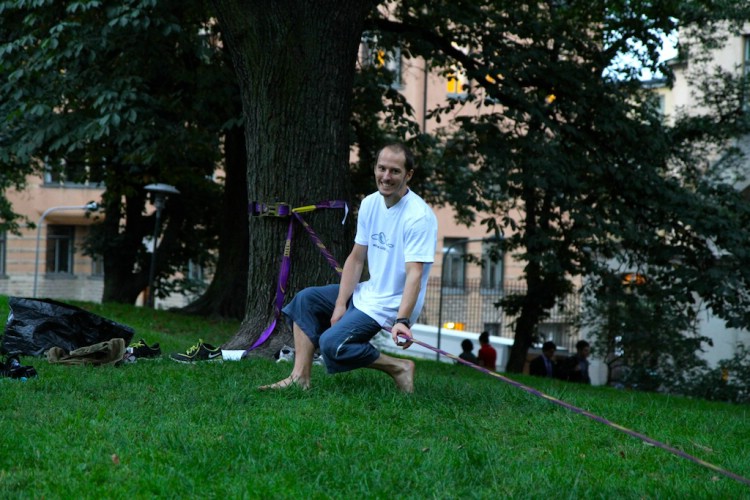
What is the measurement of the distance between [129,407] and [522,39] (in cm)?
1157

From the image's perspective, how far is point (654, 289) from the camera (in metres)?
16.1

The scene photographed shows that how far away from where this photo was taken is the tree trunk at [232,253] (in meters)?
18.0

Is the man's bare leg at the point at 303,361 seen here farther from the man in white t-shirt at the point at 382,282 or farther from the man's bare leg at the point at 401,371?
the man's bare leg at the point at 401,371

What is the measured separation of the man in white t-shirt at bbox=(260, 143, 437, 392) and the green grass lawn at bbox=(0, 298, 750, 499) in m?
0.22

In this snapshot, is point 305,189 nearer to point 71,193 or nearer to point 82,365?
point 82,365

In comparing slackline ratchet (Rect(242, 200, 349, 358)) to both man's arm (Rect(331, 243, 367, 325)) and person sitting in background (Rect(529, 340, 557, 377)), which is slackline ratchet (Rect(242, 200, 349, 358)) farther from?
person sitting in background (Rect(529, 340, 557, 377))

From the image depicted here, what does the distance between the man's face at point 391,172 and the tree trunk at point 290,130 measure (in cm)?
264

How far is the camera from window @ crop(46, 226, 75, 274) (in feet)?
137

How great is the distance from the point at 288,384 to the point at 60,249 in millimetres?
37759

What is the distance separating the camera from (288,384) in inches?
257

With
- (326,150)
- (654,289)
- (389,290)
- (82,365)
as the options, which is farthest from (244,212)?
(389,290)

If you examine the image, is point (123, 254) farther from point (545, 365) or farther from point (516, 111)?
point (516, 111)

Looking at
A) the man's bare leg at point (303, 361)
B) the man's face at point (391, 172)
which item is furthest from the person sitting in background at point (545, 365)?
the man's face at point (391, 172)

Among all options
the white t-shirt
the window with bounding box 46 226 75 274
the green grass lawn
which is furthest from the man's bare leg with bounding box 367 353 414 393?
the window with bounding box 46 226 75 274
